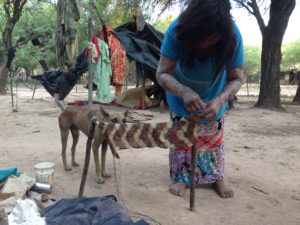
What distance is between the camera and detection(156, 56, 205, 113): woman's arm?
2.77 meters

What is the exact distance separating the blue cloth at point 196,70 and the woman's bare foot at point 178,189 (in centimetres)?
75

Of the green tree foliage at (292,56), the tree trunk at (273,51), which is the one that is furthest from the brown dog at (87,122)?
the green tree foliage at (292,56)

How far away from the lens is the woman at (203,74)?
2.63 metres

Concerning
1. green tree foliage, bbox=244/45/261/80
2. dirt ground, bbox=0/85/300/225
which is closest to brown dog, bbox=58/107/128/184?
dirt ground, bbox=0/85/300/225

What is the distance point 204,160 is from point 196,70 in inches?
39.5

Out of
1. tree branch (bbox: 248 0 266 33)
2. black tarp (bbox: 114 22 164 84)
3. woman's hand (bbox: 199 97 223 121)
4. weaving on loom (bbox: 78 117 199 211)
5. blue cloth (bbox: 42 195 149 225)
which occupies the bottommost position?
blue cloth (bbox: 42 195 149 225)

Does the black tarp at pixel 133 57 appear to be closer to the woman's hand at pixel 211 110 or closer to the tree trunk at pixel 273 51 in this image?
the tree trunk at pixel 273 51

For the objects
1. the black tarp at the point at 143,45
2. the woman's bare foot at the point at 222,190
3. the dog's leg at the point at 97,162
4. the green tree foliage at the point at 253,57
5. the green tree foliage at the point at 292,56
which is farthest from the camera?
the green tree foliage at the point at 253,57

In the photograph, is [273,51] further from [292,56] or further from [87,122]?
[292,56]

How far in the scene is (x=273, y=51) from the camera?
11.6 meters

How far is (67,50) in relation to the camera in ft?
21.0

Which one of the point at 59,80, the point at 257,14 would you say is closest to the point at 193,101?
the point at 59,80

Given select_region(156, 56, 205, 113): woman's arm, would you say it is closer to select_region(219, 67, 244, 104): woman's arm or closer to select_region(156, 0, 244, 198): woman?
select_region(156, 0, 244, 198): woman

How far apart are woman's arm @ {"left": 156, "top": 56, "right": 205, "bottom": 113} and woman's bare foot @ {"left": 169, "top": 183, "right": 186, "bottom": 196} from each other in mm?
1035
